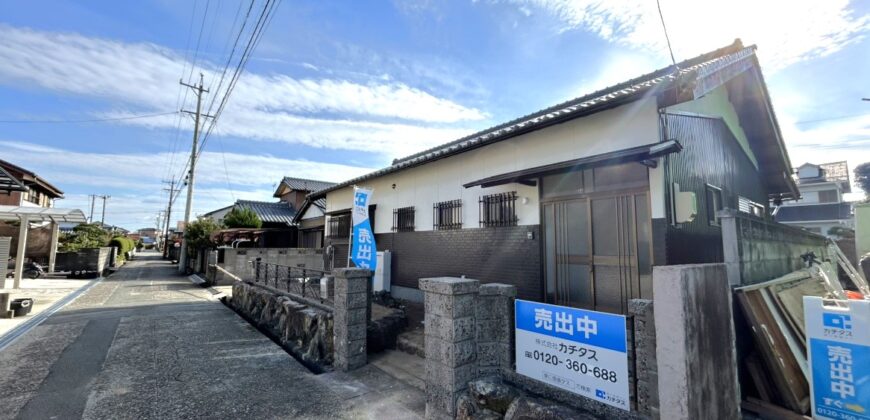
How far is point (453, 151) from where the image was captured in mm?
8266

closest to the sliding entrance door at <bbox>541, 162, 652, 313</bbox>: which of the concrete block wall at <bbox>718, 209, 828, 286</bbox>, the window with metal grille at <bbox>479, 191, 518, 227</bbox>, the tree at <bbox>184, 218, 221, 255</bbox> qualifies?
the window with metal grille at <bbox>479, 191, 518, 227</bbox>

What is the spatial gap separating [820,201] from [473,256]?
3287 cm

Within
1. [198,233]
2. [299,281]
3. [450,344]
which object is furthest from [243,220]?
[450,344]

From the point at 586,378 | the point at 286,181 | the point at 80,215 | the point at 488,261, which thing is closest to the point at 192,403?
the point at 586,378

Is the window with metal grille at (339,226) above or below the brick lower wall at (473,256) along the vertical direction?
above

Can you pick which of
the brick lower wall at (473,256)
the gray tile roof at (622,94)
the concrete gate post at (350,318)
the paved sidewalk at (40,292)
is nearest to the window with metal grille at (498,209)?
the brick lower wall at (473,256)

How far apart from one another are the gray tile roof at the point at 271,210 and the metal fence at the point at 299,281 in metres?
14.3

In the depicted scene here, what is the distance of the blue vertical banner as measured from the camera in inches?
299

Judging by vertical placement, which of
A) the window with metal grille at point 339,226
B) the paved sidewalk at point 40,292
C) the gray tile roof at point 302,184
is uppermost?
the gray tile roof at point 302,184

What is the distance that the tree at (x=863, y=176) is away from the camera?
25.2 meters

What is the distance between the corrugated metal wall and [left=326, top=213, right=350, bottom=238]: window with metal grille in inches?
386

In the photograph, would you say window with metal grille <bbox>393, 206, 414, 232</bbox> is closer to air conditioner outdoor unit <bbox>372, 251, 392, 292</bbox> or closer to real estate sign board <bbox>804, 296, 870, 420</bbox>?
air conditioner outdoor unit <bbox>372, 251, 392, 292</bbox>

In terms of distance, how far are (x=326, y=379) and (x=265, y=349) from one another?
220cm

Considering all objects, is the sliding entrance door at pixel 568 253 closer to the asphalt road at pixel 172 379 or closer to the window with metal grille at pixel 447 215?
the window with metal grille at pixel 447 215
